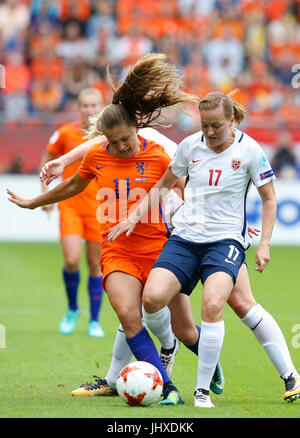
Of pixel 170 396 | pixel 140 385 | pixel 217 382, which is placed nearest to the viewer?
pixel 140 385

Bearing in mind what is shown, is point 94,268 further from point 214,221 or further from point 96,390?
point 214,221

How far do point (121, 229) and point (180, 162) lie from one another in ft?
2.00

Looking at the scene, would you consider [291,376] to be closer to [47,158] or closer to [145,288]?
[145,288]

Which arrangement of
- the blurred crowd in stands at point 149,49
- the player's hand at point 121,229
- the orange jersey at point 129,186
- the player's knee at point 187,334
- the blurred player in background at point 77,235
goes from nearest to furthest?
the player's hand at point 121,229 < the orange jersey at point 129,186 < the player's knee at point 187,334 < the blurred player in background at point 77,235 < the blurred crowd in stands at point 149,49

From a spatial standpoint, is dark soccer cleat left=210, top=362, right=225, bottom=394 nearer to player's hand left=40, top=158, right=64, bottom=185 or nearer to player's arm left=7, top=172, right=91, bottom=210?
player's arm left=7, top=172, right=91, bottom=210

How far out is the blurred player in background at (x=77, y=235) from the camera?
28.9 ft

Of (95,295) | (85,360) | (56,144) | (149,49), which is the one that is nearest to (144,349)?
(85,360)

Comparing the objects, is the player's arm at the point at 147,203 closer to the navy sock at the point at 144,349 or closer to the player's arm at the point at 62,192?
the player's arm at the point at 62,192

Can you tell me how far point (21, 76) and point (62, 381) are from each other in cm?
1368

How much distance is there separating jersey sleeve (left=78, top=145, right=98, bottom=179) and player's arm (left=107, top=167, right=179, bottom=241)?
1.55 feet

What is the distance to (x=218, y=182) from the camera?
553 cm

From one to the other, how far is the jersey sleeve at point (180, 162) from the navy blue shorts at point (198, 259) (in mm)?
460

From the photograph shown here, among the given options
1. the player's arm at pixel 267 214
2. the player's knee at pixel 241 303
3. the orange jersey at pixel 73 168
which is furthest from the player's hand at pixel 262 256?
the orange jersey at pixel 73 168
